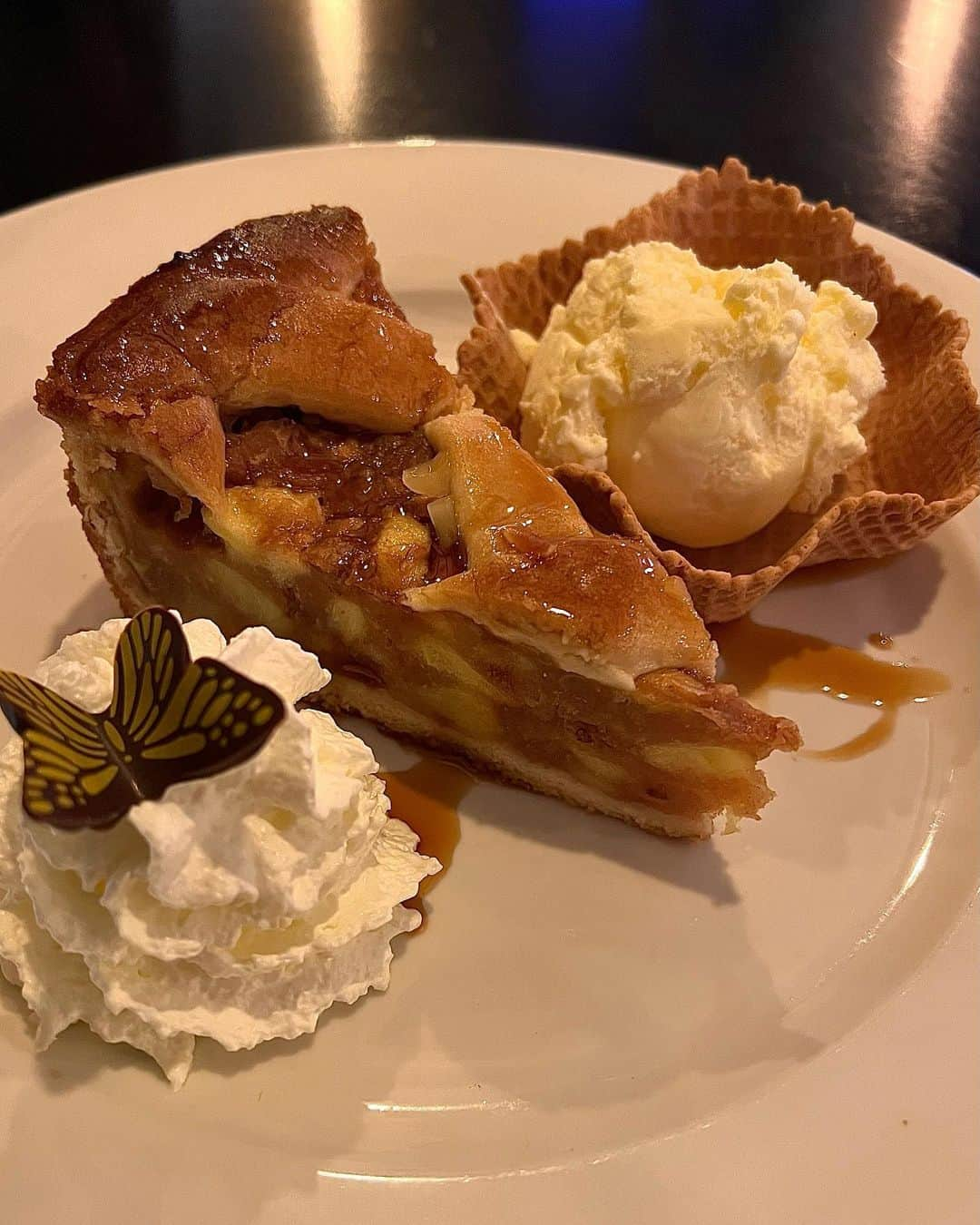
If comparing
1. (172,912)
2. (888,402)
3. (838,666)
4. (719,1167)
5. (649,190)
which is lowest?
(719,1167)

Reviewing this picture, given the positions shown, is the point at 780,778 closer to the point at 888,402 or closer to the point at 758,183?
the point at 888,402

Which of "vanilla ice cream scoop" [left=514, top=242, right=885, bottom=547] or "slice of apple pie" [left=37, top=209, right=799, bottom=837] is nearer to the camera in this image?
"slice of apple pie" [left=37, top=209, right=799, bottom=837]

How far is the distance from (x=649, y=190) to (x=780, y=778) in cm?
174

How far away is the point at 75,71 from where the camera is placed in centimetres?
363

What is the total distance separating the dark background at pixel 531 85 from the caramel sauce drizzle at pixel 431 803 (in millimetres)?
2343

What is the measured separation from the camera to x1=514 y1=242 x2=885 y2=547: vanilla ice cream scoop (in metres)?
1.96

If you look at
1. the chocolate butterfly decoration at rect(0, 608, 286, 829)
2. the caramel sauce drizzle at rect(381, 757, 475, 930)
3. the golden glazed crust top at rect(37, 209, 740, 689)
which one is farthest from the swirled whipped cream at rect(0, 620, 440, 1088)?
the golden glazed crust top at rect(37, 209, 740, 689)

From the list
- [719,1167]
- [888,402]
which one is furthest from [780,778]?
[888,402]

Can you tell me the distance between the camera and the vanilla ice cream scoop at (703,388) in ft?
6.41

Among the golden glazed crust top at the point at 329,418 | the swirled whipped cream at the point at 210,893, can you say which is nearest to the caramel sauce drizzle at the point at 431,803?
the swirled whipped cream at the point at 210,893

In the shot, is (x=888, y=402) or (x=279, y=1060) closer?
(x=279, y=1060)

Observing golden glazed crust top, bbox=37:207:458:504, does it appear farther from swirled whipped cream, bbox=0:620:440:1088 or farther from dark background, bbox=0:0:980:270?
dark background, bbox=0:0:980:270

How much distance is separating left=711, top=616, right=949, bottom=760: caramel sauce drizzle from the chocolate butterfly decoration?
1.18 m

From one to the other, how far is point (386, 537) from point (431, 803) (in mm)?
489
